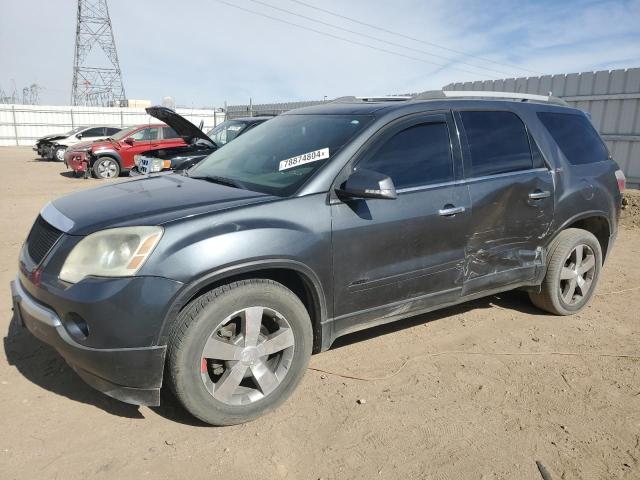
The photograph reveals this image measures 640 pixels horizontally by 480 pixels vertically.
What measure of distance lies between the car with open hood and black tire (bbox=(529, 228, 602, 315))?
4665 mm

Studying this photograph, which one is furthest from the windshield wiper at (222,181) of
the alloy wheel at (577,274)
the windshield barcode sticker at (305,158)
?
the alloy wheel at (577,274)

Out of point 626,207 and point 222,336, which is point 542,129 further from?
point 626,207

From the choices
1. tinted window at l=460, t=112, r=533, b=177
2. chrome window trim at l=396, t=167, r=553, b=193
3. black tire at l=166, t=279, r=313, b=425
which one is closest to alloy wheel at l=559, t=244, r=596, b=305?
chrome window trim at l=396, t=167, r=553, b=193

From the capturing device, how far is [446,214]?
11.1 ft

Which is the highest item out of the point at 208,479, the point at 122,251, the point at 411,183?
the point at 411,183

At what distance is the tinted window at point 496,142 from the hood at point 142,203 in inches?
65.4

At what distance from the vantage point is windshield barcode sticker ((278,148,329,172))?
10.2ft

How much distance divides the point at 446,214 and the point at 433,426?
1.36m

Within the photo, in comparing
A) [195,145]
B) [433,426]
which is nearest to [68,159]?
[195,145]

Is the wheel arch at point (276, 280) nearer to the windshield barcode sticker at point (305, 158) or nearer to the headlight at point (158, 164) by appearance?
the windshield barcode sticker at point (305, 158)

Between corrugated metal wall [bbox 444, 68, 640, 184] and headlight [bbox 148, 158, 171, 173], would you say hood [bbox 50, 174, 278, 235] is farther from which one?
corrugated metal wall [bbox 444, 68, 640, 184]

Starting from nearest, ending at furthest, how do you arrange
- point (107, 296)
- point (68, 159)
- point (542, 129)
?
1. point (107, 296)
2. point (542, 129)
3. point (68, 159)

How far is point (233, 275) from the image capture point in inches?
104

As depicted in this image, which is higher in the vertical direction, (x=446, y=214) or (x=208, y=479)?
(x=446, y=214)
